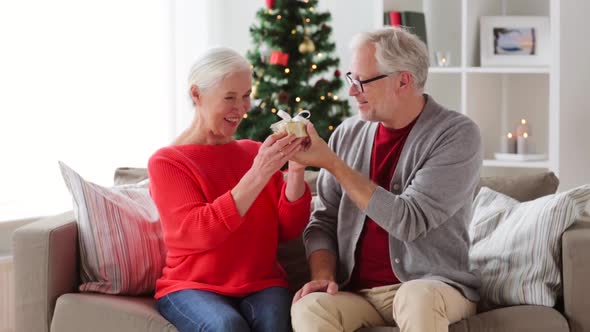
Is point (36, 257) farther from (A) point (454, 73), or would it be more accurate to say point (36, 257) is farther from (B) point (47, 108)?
(A) point (454, 73)

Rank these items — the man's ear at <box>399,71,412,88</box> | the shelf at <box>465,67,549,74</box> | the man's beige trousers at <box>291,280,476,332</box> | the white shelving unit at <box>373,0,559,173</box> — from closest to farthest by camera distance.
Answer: the man's beige trousers at <box>291,280,476,332</box> < the man's ear at <box>399,71,412,88</box> < the shelf at <box>465,67,549,74</box> < the white shelving unit at <box>373,0,559,173</box>

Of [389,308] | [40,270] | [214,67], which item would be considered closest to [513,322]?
[389,308]

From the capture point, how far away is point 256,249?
8.40ft

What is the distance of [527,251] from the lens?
2.61 metres

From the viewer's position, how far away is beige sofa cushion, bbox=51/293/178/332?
247 cm

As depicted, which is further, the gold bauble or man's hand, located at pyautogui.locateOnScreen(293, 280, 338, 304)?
the gold bauble

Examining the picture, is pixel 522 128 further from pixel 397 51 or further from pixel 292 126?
pixel 292 126

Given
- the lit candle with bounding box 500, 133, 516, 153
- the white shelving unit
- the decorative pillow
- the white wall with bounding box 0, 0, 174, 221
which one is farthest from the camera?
the white shelving unit

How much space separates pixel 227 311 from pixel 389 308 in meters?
0.45

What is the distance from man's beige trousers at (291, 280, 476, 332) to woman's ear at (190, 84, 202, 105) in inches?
25.7

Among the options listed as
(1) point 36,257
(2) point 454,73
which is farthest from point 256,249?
(2) point 454,73

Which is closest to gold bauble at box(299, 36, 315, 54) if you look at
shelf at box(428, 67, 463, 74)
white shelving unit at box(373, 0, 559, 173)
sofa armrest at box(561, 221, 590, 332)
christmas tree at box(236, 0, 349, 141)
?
christmas tree at box(236, 0, 349, 141)

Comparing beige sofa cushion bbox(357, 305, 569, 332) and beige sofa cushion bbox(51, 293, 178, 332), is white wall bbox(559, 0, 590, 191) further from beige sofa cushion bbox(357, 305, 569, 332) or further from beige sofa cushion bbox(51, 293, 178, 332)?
beige sofa cushion bbox(51, 293, 178, 332)

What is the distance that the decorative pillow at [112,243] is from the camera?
2664mm
